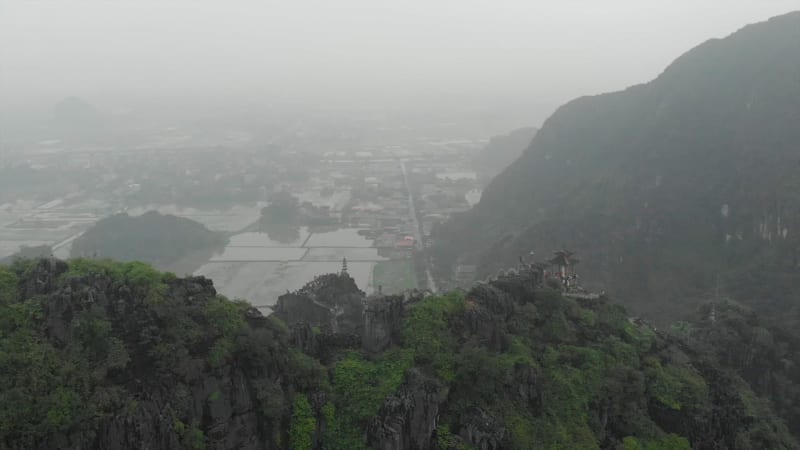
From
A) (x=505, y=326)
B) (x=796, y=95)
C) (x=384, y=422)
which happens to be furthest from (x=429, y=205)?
(x=384, y=422)

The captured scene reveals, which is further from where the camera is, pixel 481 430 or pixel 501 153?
pixel 501 153

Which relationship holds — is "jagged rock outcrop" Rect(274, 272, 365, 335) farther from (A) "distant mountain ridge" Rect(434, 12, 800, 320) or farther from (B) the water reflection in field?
(A) "distant mountain ridge" Rect(434, 12, 800, 320)

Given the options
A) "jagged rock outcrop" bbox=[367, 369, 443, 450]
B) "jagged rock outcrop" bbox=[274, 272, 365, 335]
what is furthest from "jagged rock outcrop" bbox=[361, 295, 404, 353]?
"jagged rock outcrop" bbox=[274, 272, 365, 335]

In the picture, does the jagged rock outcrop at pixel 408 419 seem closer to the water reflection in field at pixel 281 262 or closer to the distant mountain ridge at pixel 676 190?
the water reflection in field at pixel 281 262

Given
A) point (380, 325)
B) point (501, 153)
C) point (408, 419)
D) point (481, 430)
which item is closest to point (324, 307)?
point (380, 325)

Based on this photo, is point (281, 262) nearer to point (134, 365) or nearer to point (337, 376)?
point (337, 376)

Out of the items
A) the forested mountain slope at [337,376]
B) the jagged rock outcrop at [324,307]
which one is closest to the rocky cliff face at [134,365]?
the forested mountain slope at [337,376]
